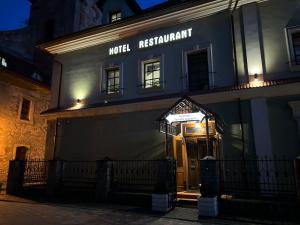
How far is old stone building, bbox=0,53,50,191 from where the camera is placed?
1683cm

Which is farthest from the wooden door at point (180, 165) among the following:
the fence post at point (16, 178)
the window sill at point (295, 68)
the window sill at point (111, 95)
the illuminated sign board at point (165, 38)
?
the fence post at point (16, 178)

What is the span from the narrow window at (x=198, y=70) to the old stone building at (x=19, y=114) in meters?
12.3

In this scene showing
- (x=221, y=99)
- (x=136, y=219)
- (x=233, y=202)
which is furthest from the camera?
(x=221, y=99)

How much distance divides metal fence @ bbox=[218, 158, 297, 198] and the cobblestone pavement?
2.04 metres

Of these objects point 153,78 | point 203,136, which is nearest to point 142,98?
point 153,78

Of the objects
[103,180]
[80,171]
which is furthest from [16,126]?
[103,180]

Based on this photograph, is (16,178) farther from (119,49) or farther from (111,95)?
(119,49)

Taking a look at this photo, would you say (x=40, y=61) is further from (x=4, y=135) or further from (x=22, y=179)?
(x=22, y=179)

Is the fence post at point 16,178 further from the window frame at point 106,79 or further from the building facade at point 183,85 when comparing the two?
the window frame at point 106,79

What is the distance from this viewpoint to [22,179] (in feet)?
41.9

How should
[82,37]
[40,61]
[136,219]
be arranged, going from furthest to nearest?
1. [40,61]
2. [82,37]
3. [136,219]

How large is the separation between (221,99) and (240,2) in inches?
184

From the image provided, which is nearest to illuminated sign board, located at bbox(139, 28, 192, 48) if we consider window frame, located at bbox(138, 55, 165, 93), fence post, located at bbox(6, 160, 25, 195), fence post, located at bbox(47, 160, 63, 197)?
window frame, located at bbox(138, 55, 165, 93)

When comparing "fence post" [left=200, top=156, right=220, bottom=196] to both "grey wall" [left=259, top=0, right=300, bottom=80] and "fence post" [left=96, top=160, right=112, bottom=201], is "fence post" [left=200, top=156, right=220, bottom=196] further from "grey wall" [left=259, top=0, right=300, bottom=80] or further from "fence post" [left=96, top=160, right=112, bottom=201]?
"grey wall" [left=259, top=0, right=300, bottom=80]
